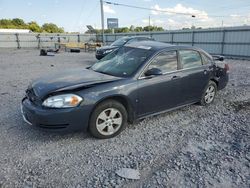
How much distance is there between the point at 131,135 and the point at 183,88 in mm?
1545

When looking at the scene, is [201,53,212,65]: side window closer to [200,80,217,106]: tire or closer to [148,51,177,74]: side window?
[200,80,217,106]: tire

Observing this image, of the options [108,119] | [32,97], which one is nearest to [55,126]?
[32,97]

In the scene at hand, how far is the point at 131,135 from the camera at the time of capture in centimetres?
377

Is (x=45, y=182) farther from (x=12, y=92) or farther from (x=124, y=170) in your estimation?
(x=12, y=92)

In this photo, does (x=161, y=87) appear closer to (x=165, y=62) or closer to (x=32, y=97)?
(x=165, y=62)

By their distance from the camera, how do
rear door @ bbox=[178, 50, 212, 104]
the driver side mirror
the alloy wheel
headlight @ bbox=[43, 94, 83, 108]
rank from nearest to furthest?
headlight @ bbox=[43, 94, 83, 108] < the alloy wheel < the driver side mirror < rear door @ bbox=[178, 50, 212, 104]

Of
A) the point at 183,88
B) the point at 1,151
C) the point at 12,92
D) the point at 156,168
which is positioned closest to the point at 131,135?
the point at 156,168

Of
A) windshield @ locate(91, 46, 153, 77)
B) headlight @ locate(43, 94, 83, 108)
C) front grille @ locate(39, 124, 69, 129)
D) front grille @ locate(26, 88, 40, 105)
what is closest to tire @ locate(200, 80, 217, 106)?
windshield @ locate(91, 46, 153, 77)

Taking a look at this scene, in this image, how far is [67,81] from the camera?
11.9 ft

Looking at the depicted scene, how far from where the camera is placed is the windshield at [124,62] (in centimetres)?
397

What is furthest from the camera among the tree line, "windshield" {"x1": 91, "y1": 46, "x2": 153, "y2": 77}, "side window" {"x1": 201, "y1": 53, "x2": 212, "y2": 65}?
the tree line

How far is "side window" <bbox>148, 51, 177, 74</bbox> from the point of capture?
4.07 meters

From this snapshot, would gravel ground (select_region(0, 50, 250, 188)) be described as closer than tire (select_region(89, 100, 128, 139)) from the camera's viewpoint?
Yes

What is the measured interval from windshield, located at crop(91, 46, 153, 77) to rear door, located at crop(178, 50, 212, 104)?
870mm
